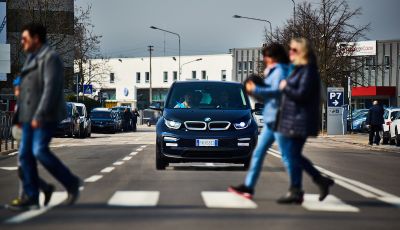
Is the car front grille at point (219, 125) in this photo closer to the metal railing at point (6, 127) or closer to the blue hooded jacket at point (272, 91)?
the blue hooded jacket at point (272, 91)

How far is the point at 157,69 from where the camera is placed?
120562 mm

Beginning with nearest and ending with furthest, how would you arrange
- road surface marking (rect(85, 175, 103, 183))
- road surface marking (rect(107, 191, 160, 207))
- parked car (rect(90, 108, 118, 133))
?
road surface marking (rect(107, 191, 160, 207)) → road surface marking (rect(85, 175, 103, 183)) → parked car (rect(90, 108, 118, 133))

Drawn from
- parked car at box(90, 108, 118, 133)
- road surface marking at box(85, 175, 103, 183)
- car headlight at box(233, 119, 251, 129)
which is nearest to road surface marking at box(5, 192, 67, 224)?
road surface marking at box(85, 175, 103, 183)

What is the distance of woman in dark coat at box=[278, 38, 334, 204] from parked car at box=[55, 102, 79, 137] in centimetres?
3028

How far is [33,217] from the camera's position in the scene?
8500 mm

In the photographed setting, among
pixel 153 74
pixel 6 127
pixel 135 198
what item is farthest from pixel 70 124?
pixel 153 74

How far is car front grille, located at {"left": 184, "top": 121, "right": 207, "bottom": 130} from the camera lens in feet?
51.4

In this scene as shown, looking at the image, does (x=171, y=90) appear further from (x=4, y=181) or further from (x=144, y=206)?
(x=144, y=206)

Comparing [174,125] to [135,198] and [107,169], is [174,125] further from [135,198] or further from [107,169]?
[135,198]

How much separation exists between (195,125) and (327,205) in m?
6.00

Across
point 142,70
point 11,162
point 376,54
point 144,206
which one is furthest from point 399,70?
point 144,206

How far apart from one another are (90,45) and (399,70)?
4406 centimetres

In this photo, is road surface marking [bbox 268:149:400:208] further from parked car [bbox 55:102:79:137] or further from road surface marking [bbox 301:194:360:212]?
parked car [bbox 55:102:79:137]

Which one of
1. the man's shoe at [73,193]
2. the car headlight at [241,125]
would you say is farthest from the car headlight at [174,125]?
the man's shoe at [73,193]
